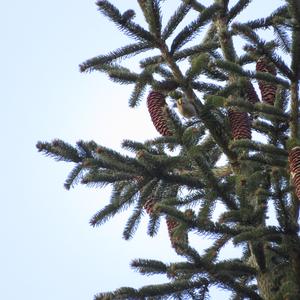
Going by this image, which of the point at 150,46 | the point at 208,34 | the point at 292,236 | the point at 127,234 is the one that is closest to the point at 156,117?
the point at 150,46

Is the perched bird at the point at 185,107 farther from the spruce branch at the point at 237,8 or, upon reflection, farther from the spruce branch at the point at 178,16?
the spruce branch at the point at 237,8

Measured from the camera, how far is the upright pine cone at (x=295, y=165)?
523 centimetres

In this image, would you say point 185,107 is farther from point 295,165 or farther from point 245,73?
point 295,165

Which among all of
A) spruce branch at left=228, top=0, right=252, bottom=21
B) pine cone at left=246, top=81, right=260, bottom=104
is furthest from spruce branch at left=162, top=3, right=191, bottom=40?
spruce branch at left=228, top=0, right=252, bottom=21

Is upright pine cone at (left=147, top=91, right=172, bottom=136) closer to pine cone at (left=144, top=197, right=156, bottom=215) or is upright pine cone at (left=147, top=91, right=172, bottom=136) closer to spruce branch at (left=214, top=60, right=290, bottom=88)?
pine cone at (left=144, top=197, right=156, bottom=215)

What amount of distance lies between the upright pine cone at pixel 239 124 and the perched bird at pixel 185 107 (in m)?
Answer: 0.40

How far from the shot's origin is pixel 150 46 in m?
6.09

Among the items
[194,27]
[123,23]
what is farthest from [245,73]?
[123,23]

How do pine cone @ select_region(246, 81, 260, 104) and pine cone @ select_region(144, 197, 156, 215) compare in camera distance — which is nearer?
pine cone @ select_region(144, 197, 156, 215)

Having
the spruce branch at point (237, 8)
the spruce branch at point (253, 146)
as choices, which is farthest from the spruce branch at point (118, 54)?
the spruce branch at point (237, 8)

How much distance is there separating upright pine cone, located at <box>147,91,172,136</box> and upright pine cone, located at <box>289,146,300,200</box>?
1271mm

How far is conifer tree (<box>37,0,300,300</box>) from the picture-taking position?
17.6 ft

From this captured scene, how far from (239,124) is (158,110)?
82 cm

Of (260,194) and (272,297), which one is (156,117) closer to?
(260,194)
